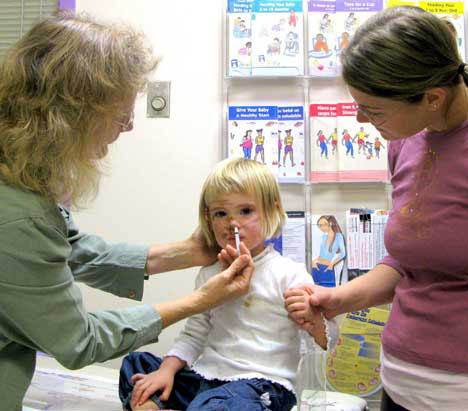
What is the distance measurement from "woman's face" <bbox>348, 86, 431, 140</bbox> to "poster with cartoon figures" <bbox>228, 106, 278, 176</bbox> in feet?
2.81

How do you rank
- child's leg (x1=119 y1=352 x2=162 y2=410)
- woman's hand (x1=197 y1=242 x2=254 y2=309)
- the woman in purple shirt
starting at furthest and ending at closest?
child's leg (x1=119 y1=352 x2=162 y2=410), woman's hand (x1=197 y1=242 x2=254 y2=309), the woman in purple shirt

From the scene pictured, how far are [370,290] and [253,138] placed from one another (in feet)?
2.83

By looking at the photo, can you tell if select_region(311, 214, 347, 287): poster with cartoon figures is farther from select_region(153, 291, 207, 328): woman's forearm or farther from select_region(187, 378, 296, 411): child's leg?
select_region(153, 291, 207, 328): woman's forearm

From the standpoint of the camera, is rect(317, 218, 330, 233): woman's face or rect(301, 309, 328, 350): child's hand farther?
rect(317, 218, 330, 233): woman's face

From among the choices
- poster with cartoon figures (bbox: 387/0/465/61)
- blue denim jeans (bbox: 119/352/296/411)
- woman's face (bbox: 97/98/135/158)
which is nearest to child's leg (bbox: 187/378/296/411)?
blue denim jeans (bbox: 119/352/296/411)

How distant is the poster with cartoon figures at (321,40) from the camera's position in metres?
1.82

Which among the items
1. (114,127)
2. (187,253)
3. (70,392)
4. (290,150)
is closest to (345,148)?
(290,150)

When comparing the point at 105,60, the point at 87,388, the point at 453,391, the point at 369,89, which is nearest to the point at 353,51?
the point at 369,89

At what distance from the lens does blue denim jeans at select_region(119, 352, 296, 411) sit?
1039 mm

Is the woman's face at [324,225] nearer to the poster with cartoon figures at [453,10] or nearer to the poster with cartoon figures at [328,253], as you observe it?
the poster with cartoon figures at [328,253]

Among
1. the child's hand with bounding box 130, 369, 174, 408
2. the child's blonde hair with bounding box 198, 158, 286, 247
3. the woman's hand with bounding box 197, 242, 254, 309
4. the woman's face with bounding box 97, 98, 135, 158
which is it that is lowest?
the child's hand with bounding box 130, 369, 174, 408

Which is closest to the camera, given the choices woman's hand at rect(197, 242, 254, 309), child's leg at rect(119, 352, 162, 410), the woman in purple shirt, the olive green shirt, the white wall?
the olive green shirt

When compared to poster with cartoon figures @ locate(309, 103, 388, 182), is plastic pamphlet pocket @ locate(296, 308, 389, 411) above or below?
below

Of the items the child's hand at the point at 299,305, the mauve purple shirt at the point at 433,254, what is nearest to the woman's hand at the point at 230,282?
the child's hand at the point at 299,305
